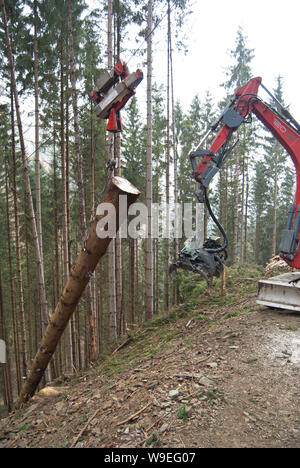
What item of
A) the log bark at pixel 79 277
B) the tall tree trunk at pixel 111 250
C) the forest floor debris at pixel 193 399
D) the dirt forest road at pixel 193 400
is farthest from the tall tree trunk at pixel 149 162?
the log bark at pixel 79 277

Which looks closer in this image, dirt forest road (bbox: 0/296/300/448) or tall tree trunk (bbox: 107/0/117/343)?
dirt forest road (bbox: 0/296/300/448)

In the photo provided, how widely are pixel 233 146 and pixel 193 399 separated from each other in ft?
12.1

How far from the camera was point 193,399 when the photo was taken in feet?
8.66

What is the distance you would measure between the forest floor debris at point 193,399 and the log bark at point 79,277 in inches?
28.5

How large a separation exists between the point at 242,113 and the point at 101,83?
2.65 m

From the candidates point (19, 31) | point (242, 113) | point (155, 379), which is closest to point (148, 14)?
point (19, 31)

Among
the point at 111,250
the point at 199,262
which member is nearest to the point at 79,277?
the point at 199,262

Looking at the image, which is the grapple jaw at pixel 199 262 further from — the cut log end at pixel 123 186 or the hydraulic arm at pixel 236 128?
the cut log end at pixel 123 186

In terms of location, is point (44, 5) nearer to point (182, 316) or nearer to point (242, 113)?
point (242, 113)

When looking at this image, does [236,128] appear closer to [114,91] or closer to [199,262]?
[199,262]

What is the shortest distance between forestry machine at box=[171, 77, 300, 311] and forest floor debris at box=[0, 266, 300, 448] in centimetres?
43

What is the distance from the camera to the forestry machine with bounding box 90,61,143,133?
3033mm

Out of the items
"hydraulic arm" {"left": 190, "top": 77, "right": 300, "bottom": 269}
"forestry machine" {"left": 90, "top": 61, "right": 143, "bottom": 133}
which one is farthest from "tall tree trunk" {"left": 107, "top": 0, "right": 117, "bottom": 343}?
"forestry machine" {"left": 90, "top": 61, "right": 143, "bottom": 133}

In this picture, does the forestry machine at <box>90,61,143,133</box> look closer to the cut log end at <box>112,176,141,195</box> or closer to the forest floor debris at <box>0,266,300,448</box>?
the cut log end at <box>112,176,141,195</box>
